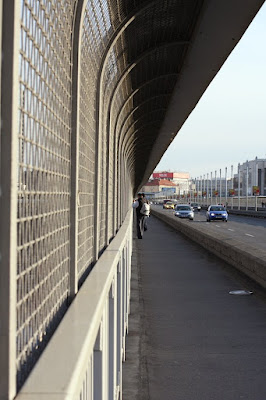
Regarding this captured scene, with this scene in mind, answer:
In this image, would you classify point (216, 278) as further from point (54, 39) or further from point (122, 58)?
point (54, 39)

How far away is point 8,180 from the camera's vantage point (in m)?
1.63

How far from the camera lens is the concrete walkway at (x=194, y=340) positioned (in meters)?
6.28

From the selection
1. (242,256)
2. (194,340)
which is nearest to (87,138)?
(194,340)

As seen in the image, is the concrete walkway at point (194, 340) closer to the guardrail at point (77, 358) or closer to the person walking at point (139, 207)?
the guardrail at point (77, 358)

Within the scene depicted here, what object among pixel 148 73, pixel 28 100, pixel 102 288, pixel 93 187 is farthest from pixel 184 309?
pixel 28 100

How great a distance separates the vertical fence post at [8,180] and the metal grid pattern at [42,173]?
0.64ft

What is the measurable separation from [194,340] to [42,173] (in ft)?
20.4

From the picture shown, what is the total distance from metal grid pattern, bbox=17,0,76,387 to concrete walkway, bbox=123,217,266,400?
3362 millimetres

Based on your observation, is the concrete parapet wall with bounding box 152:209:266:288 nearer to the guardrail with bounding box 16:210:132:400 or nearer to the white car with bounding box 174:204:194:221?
the guardrail with bounding box 16:210:132:400

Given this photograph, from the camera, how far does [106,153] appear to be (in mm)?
7234

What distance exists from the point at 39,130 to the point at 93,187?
311 centimetres

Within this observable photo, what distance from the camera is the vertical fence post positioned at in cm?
161

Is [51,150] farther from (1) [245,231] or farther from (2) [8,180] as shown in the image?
(1) [245,231]

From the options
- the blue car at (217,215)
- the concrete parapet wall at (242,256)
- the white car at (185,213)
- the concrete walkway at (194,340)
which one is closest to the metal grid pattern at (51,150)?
the concrete walkway at (194,340)
